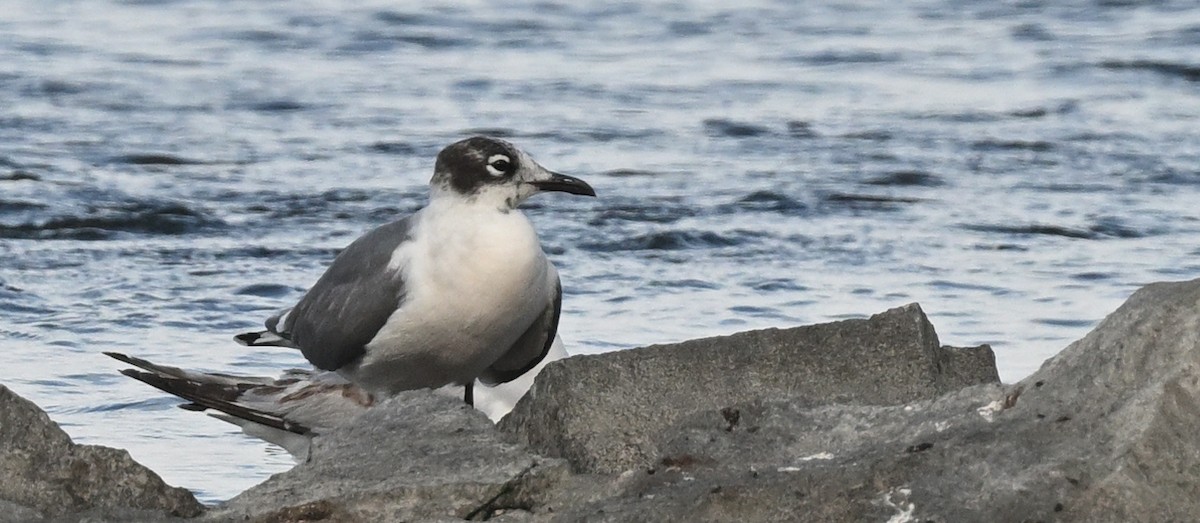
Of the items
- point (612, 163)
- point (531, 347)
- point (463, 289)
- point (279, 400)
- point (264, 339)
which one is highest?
point (463, 289)

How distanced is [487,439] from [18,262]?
5684 mm

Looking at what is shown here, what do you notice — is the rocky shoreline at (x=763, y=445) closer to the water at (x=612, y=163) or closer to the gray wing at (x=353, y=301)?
the gray wing at (x=353, y=301)

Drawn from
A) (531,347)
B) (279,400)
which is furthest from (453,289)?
(279,400)

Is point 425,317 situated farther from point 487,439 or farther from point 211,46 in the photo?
point 211,46

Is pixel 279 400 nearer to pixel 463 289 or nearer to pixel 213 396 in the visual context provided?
pixel 213 396

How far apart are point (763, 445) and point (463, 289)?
5.68ft

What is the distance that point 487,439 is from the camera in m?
4.88

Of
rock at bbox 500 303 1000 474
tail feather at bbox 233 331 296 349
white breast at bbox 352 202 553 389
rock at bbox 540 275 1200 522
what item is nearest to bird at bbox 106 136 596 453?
white breast at bbox 352 202 553 389

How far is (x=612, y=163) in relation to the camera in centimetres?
1182

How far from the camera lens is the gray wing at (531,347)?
258 inches

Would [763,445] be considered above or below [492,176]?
below

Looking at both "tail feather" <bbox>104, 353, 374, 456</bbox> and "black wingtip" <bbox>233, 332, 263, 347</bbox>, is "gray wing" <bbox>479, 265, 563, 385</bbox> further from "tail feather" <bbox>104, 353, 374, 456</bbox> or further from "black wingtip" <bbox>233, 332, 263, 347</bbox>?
"black wingtip" <bbox>233, 332, 263, 347</bbox>

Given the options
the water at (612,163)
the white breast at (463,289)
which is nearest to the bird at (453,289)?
the white breast at (463,289)

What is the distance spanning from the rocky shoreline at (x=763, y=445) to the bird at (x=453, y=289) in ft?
3.37
